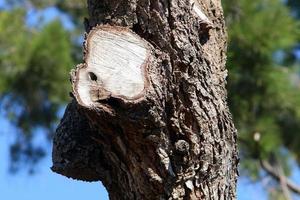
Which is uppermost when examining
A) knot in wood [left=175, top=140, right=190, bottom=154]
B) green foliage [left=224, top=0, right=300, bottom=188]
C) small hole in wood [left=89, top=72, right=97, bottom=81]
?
green foliage [left=224, top=0, right=300, bottom=188]

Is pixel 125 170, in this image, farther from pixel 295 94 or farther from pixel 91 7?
pixel 295 94

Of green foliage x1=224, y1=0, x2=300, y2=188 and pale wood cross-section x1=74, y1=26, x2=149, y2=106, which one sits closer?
pale wood cross-section x1=74, y1=26, x2=149, y2=106

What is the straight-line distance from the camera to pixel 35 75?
10.9 feet

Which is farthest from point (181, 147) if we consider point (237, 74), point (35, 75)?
point (35, 75)

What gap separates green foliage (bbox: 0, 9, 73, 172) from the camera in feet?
10.7

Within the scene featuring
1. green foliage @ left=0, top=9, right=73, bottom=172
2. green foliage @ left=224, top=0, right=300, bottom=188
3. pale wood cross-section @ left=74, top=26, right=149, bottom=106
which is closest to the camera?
pale wood cross-section @ left=74, top=26, right=149, bottom=106

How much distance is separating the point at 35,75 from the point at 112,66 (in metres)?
2.17

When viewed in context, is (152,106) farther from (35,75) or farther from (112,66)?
(35,75)

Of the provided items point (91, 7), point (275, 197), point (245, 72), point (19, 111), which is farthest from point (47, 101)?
point (91, 7)

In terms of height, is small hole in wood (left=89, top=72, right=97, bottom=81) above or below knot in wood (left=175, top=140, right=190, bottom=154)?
above

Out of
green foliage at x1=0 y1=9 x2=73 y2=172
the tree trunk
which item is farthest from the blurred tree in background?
the tree trunk

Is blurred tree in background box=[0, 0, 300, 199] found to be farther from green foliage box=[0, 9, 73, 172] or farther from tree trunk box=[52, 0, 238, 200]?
tree trunk box=[52, 0, 238, 200]

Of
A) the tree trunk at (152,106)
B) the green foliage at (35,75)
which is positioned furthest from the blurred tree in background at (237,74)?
the tree trunk at (152,106)

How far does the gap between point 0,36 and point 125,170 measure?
2327 mm
